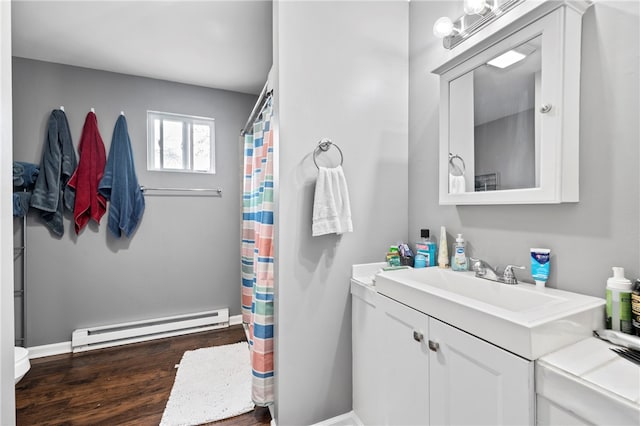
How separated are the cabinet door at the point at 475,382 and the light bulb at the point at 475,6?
1.27 meters

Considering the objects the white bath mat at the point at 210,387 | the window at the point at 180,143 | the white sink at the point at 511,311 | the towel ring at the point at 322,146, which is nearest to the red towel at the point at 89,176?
the window at the point at 180,143

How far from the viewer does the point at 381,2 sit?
1.67m

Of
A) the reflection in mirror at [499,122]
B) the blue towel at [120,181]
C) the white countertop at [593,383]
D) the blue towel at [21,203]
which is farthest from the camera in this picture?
the blue towel at [120,181]

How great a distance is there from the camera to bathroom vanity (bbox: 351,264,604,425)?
73 centimetres

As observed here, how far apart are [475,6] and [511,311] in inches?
48.0

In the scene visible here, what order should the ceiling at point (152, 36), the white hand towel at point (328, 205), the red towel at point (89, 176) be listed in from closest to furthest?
the white hand towel at point (328, 205)
the ceiling at point (152, 36)
the red towel at point (89, 176)

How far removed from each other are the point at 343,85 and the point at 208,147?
6.52ft

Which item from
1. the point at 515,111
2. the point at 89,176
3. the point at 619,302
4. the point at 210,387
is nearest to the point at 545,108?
the point at 515,111

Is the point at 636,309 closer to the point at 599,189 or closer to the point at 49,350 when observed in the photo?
the point at 599,189

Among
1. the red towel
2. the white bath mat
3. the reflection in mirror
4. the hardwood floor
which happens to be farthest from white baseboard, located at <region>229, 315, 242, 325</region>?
the reflection in mirror

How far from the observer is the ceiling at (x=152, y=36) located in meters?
1.86

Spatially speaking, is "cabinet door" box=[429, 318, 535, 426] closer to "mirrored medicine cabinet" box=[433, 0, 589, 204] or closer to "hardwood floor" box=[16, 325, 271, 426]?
"mirrored medicine cabinet" box=[433, 0, 589, 204]

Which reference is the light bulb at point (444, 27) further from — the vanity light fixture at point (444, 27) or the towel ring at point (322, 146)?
the towel ring at point (322, 146)

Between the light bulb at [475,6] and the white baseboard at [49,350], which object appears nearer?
the light bulb at [475,6]
